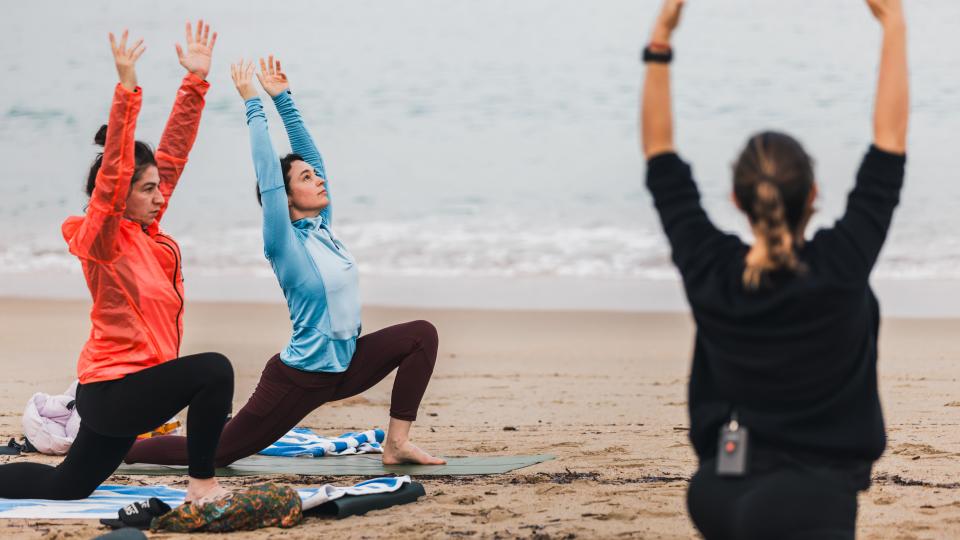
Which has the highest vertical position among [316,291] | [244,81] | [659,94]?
[244,81]

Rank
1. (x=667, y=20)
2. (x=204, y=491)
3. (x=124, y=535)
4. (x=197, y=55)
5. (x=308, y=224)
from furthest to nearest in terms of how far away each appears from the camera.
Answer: (x=308, y=224), (x=197, y=55), (x=204, y=491), (x=124, y=535), (x=667, y=20)

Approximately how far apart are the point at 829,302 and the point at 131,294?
2440 mm

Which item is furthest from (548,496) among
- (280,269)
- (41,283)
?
(41,283)

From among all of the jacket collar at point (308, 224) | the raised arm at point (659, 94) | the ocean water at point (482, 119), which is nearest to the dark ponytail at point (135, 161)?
the jacket collar at point (308, 224)

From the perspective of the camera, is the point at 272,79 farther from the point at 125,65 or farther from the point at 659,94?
the point at 659,94

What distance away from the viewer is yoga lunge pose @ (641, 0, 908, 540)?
2.45 meters

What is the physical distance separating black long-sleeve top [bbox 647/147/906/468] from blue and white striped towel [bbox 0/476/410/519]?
2045mm

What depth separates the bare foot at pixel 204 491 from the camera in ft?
13.7

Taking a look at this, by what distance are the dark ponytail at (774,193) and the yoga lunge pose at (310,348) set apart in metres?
2.57

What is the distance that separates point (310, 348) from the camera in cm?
493

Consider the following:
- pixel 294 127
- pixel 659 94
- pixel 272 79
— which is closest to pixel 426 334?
pixel 294 127

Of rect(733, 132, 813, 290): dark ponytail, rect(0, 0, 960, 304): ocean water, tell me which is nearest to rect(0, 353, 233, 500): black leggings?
rect(733, 132, 813, 290): dark ponytail

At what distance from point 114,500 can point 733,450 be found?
9.44 ft

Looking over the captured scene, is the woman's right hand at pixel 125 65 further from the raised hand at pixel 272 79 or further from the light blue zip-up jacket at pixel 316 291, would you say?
the raised hand at pixel 272 79
